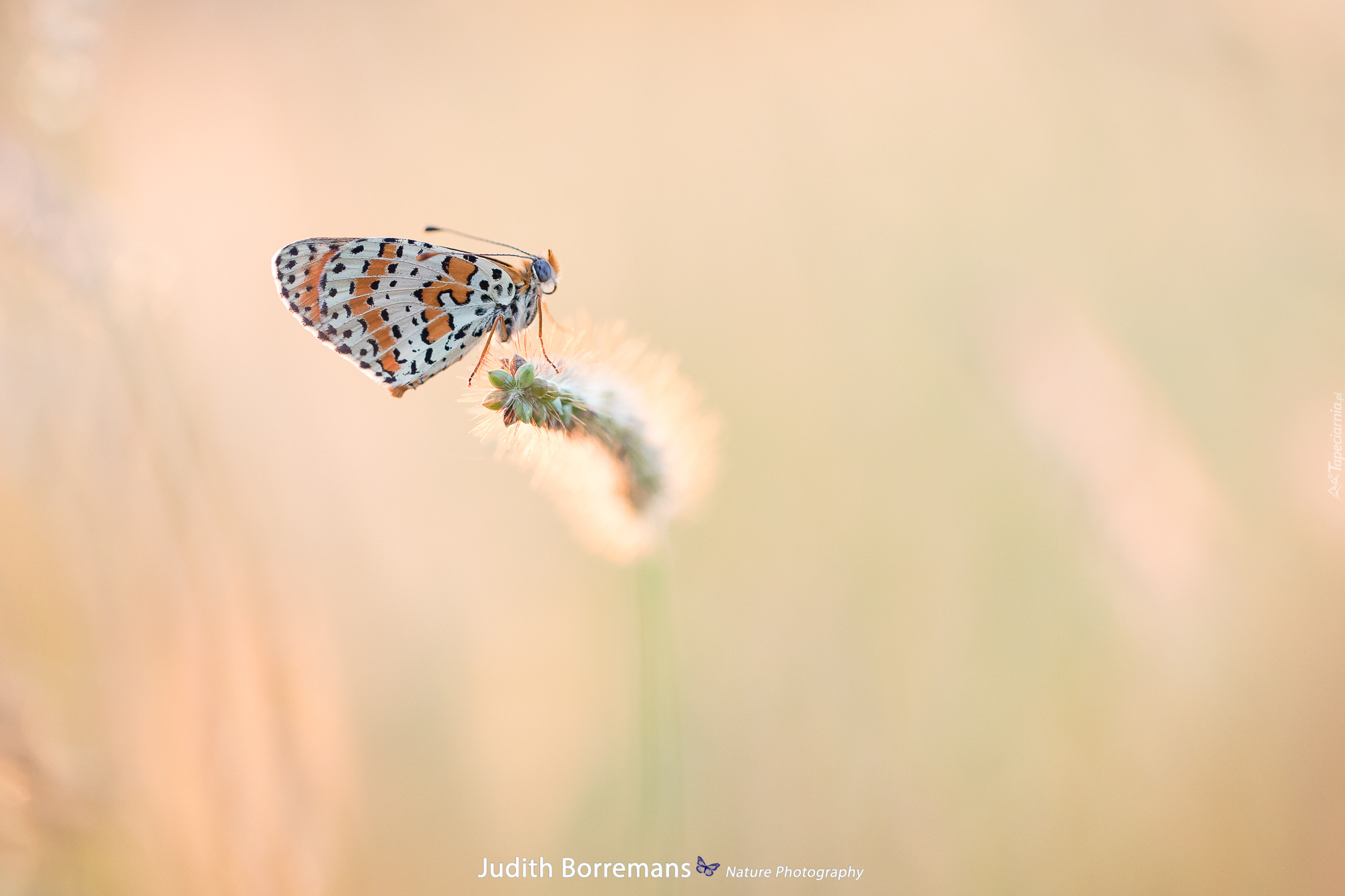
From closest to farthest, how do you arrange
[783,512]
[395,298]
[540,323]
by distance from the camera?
[395,298] < [540,323] < [783,512]

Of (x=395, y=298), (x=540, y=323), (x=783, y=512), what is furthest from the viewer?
(x=783, y=512)

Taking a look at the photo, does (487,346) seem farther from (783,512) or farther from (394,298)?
(783,512)
